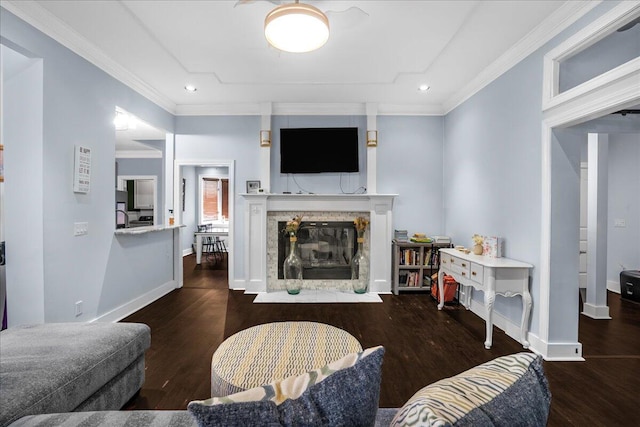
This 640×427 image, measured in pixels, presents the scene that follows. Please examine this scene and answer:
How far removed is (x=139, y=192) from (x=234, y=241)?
4.71m

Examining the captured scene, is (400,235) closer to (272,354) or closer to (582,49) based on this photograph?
(582,49)

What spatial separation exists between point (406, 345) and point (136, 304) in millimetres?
3136

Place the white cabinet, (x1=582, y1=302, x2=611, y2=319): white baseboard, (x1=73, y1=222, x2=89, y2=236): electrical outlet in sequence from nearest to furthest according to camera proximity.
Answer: (x1=73, y1=222, x2=89, y2=236): electrical outlet, (x1=582, y1=302, x2=611, y2=319): white baseboard, the white cabinet

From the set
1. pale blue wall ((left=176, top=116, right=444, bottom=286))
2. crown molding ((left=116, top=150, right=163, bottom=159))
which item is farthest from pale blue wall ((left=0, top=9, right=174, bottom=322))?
crown molding ((left=116, top=150, right=163, bottom=159))

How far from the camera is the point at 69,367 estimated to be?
136 cm

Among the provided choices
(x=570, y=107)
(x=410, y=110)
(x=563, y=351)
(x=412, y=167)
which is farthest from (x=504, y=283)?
(x=410, y=110)

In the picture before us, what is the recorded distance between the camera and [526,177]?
105 inches

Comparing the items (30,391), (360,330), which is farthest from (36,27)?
(360,330)

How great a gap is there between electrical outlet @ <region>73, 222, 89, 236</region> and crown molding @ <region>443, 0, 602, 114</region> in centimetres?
445

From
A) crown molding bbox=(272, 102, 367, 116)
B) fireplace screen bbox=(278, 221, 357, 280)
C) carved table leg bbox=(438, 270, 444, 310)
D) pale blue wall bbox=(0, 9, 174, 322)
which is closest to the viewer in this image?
pale blue wall bbox=(0, 9, 174, 322)

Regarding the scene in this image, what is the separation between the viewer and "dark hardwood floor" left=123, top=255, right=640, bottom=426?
187 cm

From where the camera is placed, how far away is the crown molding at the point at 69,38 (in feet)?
7.09

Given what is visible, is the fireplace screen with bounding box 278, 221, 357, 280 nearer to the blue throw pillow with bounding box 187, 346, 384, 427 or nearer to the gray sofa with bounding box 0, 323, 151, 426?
the gray sofa with bounding box 0, 323, 151, 426

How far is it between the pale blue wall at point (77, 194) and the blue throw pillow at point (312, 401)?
275 cm
